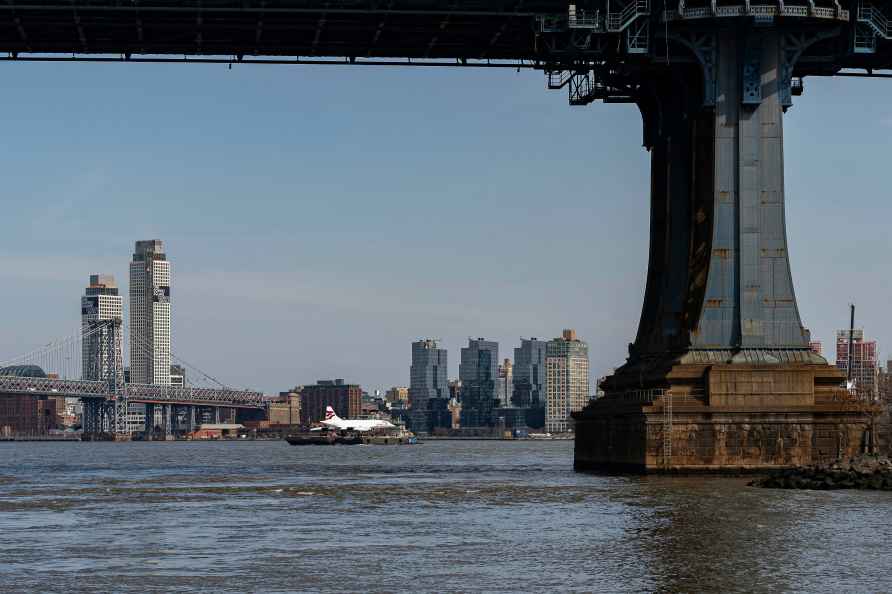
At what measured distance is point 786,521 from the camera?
55969 millimetres

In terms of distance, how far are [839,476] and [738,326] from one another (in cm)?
893

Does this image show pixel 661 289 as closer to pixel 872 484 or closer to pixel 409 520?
pixel 872 484

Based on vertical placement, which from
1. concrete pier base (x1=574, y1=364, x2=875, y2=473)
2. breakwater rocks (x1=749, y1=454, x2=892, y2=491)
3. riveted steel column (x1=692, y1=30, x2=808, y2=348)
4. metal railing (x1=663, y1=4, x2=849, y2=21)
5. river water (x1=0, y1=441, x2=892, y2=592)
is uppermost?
metal railing (x1=663, y1=4, x2=849, y2=21)

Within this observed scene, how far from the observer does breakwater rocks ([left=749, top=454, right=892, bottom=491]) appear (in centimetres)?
7112

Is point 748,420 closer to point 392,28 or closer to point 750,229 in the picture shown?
point 750,229

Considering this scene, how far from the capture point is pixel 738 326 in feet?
254

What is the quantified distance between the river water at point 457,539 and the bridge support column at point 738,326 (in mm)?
2855

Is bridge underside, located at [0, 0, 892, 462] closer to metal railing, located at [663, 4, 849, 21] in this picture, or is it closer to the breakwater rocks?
metal railing, located at [663, 4, 849, 21]

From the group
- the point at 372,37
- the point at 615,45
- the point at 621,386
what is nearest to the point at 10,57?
the point at 372,37

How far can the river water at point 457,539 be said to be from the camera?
4153 cm

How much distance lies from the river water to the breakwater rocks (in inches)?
69.2

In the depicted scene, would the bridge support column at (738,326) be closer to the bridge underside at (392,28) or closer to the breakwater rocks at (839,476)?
the breakwater rocks at (839,476)

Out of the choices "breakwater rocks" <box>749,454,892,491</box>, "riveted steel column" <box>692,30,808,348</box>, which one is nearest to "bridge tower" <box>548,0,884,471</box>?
"riveted steel column" <box>692,30,808,348</box>

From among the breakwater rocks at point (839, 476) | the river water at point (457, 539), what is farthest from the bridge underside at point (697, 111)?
the river water at point (457, 539)
